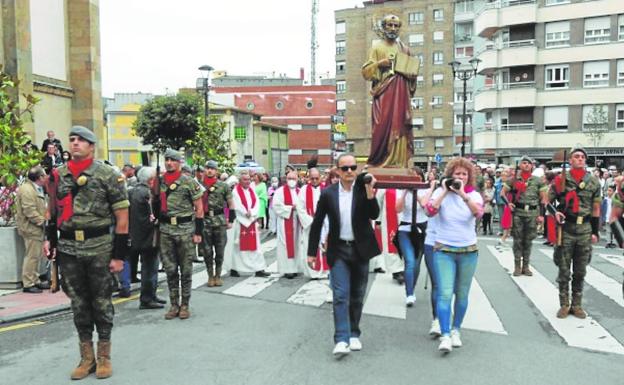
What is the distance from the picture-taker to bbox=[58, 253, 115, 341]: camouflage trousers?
18.2 ft

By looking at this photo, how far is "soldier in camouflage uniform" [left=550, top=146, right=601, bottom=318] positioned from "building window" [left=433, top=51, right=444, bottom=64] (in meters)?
62.3

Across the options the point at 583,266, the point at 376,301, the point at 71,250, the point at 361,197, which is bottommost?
the point at 376,301

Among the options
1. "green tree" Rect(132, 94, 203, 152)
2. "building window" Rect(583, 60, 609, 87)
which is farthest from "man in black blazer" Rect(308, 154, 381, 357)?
"green tree" Rect(132, 94, 203, 152)

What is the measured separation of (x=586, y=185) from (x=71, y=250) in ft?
20.0

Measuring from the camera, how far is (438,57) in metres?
67.4

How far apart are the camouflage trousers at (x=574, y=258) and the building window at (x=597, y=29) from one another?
122ft

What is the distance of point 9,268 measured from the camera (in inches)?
392

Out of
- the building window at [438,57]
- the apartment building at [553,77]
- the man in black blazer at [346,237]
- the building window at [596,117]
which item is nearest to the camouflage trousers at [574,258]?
the man in black blazer at [346,237]

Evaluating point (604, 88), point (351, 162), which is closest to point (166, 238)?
point (351, 162)

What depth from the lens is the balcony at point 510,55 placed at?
41.5m

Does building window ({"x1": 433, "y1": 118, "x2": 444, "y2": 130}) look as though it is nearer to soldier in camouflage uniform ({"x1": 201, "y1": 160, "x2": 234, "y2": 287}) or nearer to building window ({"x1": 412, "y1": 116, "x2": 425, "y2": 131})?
building window ({"x1": 412, "y1": 116, "x2": 425, "y2": 131})

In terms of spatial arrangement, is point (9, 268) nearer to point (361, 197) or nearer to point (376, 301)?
point (376, 301)

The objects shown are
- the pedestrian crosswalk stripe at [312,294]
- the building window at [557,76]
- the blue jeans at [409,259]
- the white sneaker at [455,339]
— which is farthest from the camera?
the building window at [557,76]

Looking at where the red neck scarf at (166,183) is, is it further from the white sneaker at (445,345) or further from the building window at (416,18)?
the building window at (416,18)
